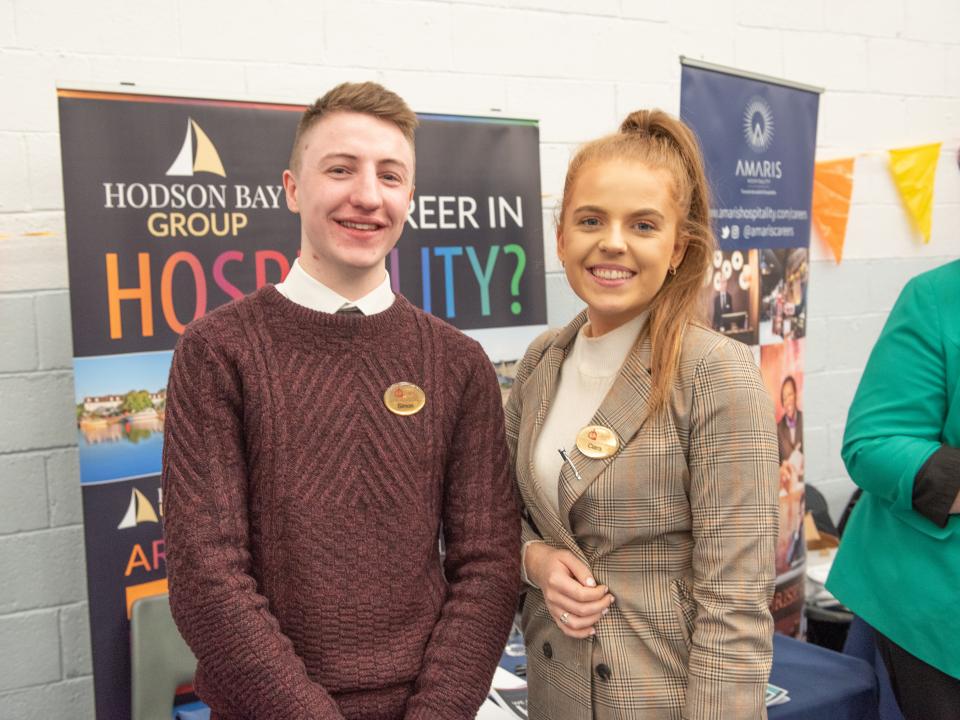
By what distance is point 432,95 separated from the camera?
2.49 meters

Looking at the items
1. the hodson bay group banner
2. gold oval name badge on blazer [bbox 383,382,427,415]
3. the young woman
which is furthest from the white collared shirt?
the hodson bay group banner

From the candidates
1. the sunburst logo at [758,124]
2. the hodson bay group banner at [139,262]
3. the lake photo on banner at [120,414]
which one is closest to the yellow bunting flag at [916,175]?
the sunburst logo at [758,124]

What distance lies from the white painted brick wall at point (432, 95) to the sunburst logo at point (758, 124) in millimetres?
515

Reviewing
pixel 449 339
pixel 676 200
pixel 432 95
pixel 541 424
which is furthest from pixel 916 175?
pixel 449 339

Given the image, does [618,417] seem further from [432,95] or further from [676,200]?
[432,95]

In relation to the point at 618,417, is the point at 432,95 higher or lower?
higher

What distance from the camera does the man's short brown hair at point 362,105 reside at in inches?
44.9

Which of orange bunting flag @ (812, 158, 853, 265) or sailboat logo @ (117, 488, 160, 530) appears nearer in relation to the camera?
sailboat logo @ (117, 488, 160, 530)

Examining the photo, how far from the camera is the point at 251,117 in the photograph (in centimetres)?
190

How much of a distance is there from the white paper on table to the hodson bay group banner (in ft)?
2.32

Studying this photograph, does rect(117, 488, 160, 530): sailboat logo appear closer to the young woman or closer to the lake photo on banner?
the lake photo on banner

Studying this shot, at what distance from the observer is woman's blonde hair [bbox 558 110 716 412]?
1205 millimetres

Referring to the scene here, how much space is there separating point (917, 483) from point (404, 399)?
2.87 ft

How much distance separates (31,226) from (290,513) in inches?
52.6
